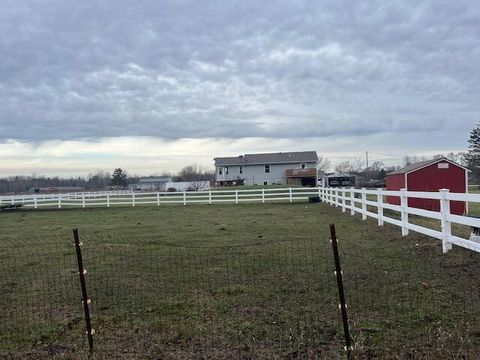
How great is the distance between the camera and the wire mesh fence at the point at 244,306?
15.8 ft

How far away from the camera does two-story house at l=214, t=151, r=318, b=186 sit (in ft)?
240

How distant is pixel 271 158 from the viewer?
74.4m

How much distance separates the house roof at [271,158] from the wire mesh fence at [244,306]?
6355cm

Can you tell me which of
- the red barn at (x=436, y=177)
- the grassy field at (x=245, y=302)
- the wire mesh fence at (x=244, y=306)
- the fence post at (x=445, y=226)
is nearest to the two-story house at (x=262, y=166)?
the red barn at (x=436, y=177)

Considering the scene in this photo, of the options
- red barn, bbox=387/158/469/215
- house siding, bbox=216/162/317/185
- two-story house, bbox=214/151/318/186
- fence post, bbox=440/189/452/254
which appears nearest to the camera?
fence post, bbox=440/189/452/254

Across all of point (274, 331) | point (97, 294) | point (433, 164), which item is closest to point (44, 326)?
point (97, 294)

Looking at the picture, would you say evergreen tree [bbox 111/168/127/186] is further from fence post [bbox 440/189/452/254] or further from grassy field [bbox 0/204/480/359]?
fence post [bbox 440/189/452/254]

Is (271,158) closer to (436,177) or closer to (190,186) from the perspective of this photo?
(190,186)

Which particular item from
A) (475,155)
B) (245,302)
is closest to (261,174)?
(475,155)

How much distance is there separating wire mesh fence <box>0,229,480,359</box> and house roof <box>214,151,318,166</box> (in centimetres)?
6355

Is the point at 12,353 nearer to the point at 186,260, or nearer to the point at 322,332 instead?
the point at 322,332

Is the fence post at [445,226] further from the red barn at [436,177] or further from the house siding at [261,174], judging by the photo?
the house siding at [261,174]

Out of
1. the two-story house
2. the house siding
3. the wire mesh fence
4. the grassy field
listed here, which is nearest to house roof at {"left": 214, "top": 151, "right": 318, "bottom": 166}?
the two-story house

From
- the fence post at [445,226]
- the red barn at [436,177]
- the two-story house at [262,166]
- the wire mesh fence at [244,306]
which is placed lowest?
the wire mesh fence at [244,306]
